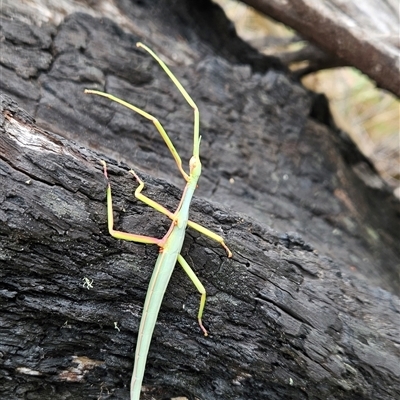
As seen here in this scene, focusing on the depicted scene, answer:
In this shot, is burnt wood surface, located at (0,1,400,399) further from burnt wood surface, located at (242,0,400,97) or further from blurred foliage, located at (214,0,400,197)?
blurred foliage, located at (214,0,400,197)

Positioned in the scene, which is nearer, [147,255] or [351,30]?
[147,255]

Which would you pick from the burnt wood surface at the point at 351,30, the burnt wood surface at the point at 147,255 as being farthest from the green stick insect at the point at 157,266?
the burnt wood surface at the point at 351,30

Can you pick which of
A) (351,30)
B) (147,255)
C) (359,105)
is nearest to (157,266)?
(147,255)

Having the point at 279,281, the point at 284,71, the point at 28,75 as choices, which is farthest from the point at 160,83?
the point at 279,281

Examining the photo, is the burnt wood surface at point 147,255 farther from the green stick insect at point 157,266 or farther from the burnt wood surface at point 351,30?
the burnt wood surface at point 351,30

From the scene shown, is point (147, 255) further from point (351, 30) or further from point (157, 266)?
point (351, 30)

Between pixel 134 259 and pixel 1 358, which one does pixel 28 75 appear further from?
pixel 1 358
